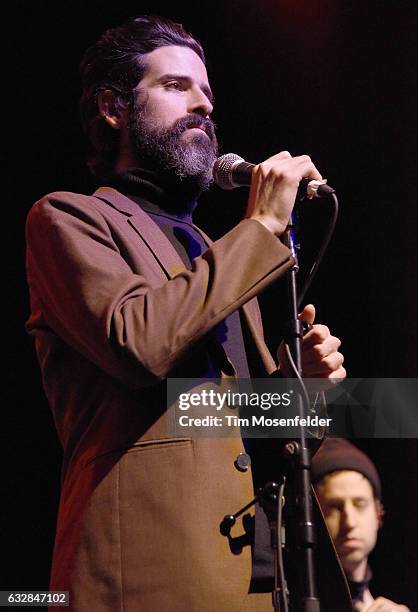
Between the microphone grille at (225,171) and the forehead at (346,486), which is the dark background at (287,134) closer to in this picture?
the forehead at (346,486)

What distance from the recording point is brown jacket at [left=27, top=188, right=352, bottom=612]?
4.05 feet

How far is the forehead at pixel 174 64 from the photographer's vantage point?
6.25 ft

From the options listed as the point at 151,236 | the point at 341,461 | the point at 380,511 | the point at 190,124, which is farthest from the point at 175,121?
the point at 380,511

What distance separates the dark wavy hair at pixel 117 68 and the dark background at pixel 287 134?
64 centimetres

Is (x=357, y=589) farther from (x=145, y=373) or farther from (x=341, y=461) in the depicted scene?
(x=145, y=373)

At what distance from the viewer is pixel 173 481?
1.28m

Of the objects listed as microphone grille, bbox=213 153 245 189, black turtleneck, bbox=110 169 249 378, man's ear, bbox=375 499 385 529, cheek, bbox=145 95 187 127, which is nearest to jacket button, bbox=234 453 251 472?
black turtleneck, bbox=110 169 249 378

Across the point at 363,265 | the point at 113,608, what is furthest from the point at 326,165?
the point at 113,608

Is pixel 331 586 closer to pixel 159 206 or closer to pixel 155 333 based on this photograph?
pixel 155 333

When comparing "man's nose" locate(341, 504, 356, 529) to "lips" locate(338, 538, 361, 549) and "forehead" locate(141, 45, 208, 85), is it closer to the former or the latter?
"lips" locate(338, 538, 361, 549)

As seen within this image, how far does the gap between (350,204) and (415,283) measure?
14.5 inches

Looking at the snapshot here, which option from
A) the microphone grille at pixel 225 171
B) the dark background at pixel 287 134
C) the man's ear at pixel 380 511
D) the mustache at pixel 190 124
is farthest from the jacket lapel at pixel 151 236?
the man's ear at pixel 380 511

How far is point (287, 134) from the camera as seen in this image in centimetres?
291

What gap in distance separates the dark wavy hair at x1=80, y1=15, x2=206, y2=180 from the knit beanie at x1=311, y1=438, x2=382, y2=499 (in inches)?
53.3
